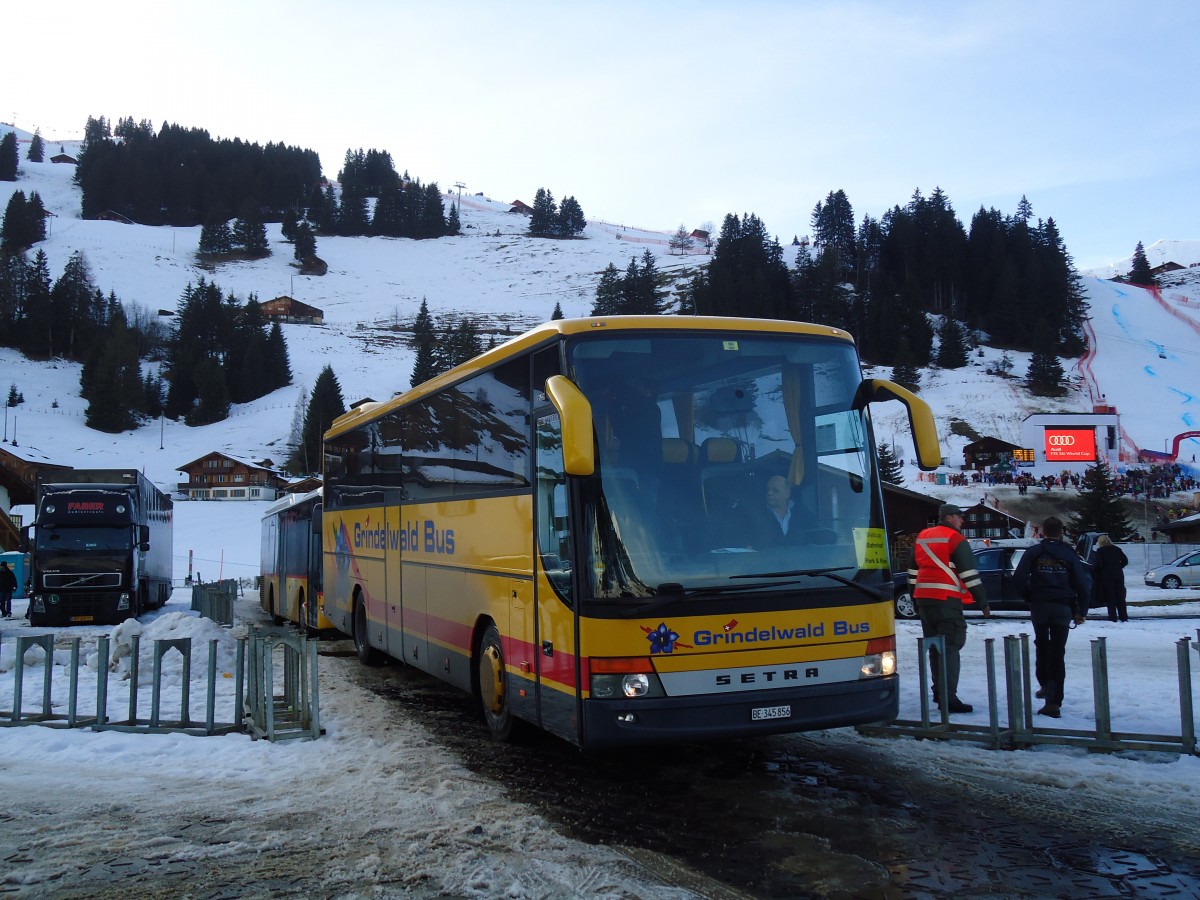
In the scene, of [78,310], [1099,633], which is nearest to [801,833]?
[1099,633]

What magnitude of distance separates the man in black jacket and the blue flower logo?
4.17 m

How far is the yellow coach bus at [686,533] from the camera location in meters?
6.55

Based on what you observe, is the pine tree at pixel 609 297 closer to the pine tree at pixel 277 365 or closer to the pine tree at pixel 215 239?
the pine tree at pixel 277 365

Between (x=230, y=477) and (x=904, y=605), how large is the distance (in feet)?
268

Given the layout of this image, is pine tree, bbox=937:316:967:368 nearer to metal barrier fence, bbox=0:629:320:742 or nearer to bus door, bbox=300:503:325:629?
bus door, bbox=300:503:325:629

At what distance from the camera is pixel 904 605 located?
22531 mm

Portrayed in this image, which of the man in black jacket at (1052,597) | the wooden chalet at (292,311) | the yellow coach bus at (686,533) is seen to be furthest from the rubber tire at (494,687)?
the wooden chalet at (292,311)

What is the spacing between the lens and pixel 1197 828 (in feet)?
19.2

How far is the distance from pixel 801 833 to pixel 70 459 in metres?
100

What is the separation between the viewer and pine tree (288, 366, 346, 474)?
102 meters

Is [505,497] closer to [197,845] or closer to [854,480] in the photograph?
[854,480]

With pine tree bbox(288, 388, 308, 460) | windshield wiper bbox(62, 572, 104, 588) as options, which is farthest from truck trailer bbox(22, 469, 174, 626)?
pine tree bbox(288, 388, 308, 460)

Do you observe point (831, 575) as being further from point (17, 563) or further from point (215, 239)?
point (215, 239)

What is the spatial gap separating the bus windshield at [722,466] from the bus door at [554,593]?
0.96 feet
